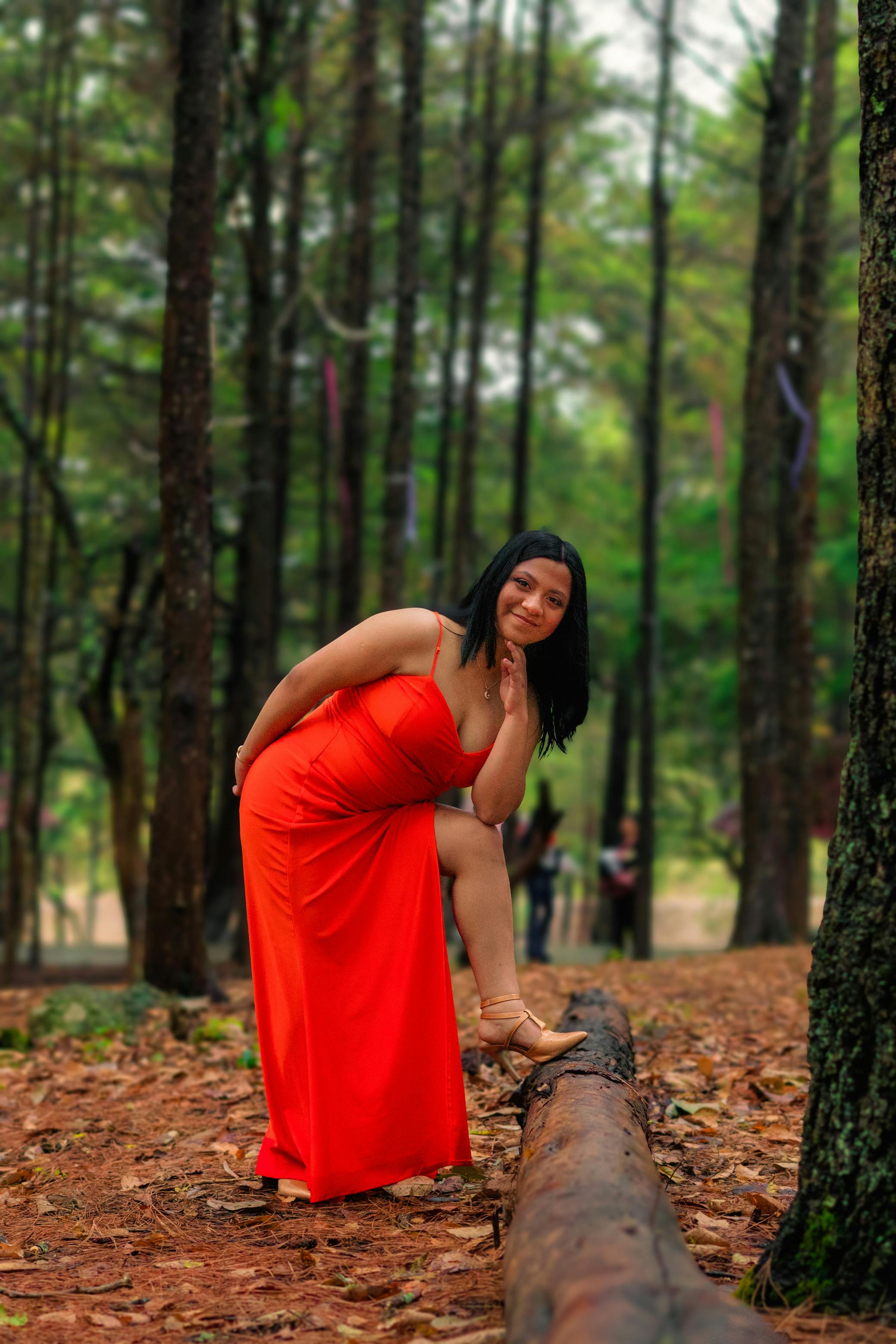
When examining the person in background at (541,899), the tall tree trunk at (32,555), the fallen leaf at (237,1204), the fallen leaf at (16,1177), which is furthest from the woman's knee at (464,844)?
the tall tree trunk at (32,555)

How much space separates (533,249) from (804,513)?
5312 millimetres

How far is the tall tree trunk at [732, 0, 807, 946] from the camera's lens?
12.4m

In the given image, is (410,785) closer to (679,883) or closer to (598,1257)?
(598,1257)

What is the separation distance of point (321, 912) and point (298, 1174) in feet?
2.59

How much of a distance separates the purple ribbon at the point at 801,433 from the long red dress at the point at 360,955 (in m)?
9.99

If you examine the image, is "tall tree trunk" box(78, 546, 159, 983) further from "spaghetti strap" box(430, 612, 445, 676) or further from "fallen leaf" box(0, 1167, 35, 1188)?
"spaghetti strap" box(430, 612, 445, 676)

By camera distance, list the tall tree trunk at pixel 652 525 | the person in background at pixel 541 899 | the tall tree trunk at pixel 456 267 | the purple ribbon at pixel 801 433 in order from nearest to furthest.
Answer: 1. the purple ribbon at pixel 801 433
2. the person in background at pixel 541 899
3. the tall tree trunk at pixel 652 525
4. the tall tree trunk at pixel 456 267

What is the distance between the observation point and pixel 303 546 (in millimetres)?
24562

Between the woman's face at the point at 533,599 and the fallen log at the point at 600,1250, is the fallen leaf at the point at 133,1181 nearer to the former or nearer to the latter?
the fallen log at the point at 600,1250

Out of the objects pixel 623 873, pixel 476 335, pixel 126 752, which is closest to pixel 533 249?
pixel 476 335

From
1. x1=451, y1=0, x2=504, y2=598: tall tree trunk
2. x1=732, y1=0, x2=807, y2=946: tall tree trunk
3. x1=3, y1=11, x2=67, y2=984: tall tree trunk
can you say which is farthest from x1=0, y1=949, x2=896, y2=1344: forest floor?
x1=451, y1=0, x2=504, y2=598: tall tree trunk

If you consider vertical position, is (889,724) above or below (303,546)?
below

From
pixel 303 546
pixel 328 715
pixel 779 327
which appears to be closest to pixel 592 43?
pixel 779 327

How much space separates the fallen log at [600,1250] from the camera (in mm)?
2061
